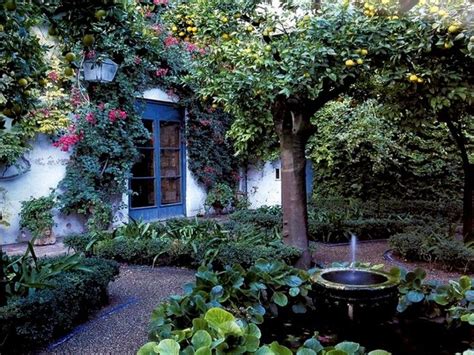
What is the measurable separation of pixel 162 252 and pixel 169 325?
119 inches

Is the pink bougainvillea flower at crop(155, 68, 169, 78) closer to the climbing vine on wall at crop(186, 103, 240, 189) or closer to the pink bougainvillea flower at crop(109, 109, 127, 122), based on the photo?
the climbing vine on wall at crop(186, 103, 240, 189)

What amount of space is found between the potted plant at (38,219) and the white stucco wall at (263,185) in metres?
5.28

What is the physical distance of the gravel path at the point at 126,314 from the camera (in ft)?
9.39

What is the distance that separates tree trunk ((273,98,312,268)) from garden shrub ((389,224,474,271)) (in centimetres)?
155

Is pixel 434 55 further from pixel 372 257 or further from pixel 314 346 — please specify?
pixel 314 346

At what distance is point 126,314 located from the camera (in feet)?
11.5

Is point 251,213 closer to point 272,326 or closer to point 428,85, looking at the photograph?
point 428,85

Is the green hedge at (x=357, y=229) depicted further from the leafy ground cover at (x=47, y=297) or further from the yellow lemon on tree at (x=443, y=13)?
the yellow lemon on tree at (x=443, y=13)

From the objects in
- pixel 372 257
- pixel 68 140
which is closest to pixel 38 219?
pixel 68 140

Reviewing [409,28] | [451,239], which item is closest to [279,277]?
[409,28]

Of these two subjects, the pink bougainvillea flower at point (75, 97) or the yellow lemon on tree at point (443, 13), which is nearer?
the yellow lemon on tree at point (443, 13)

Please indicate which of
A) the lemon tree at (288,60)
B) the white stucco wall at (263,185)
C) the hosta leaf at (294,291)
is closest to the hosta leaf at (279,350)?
the hosta leaf at (294,291)

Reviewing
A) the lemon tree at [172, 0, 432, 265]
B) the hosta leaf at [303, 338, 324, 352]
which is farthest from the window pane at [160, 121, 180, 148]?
the hosta leaf at [303, 338, 324, 352]

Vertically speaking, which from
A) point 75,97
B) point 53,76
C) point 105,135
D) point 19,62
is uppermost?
point 53,76
